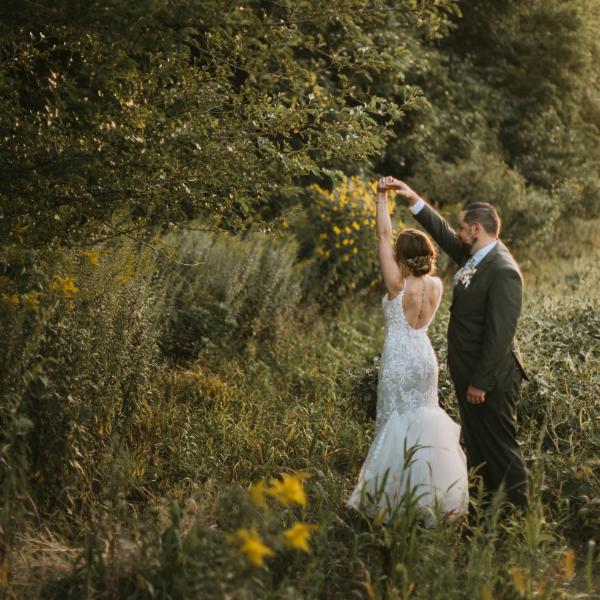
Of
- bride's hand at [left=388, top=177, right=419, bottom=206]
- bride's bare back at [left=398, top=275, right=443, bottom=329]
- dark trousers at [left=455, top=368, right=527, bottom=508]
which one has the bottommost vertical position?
dark trousers at [left=455, top=368, right=527, bottom=508]

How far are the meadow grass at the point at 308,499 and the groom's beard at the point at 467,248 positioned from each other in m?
1.16

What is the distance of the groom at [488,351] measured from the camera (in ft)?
10.3

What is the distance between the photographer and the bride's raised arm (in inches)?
132

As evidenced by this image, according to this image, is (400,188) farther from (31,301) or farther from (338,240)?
(338,240)

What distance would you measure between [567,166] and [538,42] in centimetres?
401

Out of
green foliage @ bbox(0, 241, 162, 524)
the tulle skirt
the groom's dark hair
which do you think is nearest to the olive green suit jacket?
the groom's dark hair

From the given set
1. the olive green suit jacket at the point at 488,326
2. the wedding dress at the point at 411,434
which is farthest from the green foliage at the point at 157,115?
the wedding dress at the point at 411,434

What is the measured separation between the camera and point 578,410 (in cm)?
426

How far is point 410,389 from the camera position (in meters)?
3.41

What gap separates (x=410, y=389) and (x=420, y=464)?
477mm

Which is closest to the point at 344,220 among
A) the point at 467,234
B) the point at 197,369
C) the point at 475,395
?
the point at 197,369

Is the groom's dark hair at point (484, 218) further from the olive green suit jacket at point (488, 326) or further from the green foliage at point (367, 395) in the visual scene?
the green foliage at point (367, 395)

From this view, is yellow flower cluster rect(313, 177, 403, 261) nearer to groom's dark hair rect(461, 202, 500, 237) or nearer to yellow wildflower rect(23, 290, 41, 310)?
groom's dark hair rect(461, 202, 500, 237)

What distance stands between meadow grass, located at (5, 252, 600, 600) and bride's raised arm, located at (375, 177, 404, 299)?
119 centimetres
